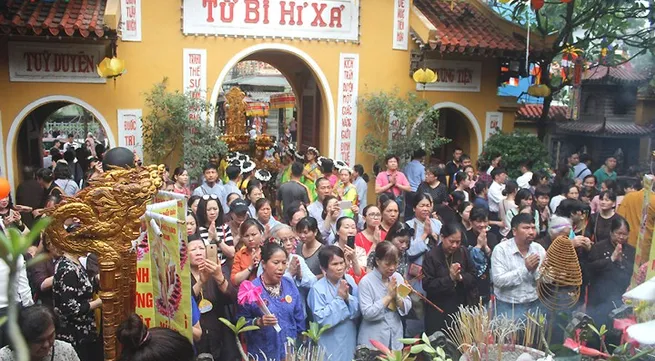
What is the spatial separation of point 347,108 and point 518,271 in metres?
6.79

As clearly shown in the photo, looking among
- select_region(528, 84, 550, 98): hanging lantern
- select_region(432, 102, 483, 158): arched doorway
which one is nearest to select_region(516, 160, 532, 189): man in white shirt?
select_region(528, 84, 550, 98): hanging lantern

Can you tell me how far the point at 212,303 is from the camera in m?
4.27

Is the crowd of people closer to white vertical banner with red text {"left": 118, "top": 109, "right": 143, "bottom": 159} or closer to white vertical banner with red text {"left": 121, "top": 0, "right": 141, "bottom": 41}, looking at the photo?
white vertical banner with red text {"left": 118, "top": 109, "right": 143, "bottom": 159}

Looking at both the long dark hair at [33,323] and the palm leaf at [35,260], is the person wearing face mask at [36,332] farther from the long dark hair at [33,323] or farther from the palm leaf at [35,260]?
the palm leaf at [35,260]

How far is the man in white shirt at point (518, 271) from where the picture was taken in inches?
183

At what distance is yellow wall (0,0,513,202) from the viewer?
924 centimetres

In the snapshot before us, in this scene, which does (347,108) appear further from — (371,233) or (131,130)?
(371,233)

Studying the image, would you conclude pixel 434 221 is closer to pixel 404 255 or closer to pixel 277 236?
pixel 404 255

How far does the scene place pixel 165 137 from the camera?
31.8 ft

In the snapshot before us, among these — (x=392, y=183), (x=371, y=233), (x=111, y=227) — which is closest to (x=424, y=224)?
(x=371, y=233)

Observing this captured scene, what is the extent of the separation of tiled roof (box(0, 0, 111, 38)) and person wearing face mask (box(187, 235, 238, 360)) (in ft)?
17.5

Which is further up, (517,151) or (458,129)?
(458,129)

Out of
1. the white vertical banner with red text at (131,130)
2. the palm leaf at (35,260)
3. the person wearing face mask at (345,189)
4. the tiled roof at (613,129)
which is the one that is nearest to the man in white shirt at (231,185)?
the person wearing face mask at (345,189)

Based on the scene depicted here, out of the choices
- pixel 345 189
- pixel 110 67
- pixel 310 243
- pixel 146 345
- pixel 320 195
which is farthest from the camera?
pixel 110 67
